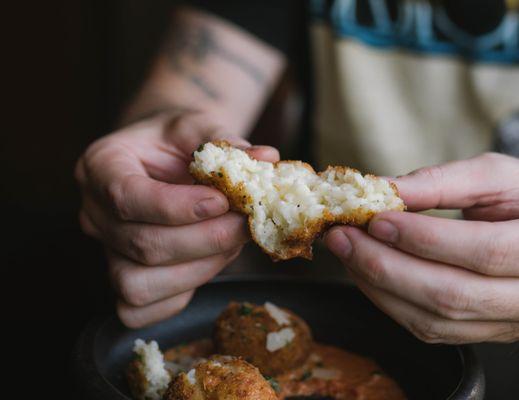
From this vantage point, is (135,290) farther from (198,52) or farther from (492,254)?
(198,52)

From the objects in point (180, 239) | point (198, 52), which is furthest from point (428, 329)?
point (198, 52)

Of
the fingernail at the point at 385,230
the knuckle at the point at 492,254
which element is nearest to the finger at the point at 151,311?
the fingernail at the point at 385,230

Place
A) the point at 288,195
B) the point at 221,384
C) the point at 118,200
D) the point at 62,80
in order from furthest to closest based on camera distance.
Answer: the point at 62,80 < the point at 118,200 < the point at 288,195 < the point at 221,384

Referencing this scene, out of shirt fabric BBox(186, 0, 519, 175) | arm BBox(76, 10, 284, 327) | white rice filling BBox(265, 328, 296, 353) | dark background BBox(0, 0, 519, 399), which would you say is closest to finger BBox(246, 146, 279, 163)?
arm BBox(76, 10, 284, 327)

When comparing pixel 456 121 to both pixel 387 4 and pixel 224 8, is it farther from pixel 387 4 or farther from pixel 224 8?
pixel 224 8

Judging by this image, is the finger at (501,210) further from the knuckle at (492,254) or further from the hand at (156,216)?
the hand at (156,216)

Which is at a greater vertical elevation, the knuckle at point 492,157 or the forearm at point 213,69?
the knuckle at point 492,157

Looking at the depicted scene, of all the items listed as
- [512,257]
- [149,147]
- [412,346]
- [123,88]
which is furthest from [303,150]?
[123,88]

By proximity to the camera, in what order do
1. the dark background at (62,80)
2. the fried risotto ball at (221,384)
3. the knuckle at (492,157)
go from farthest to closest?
the dark background at (62,80) → the knuckle at (492,157) → the fried risotto ball at (221,384)
